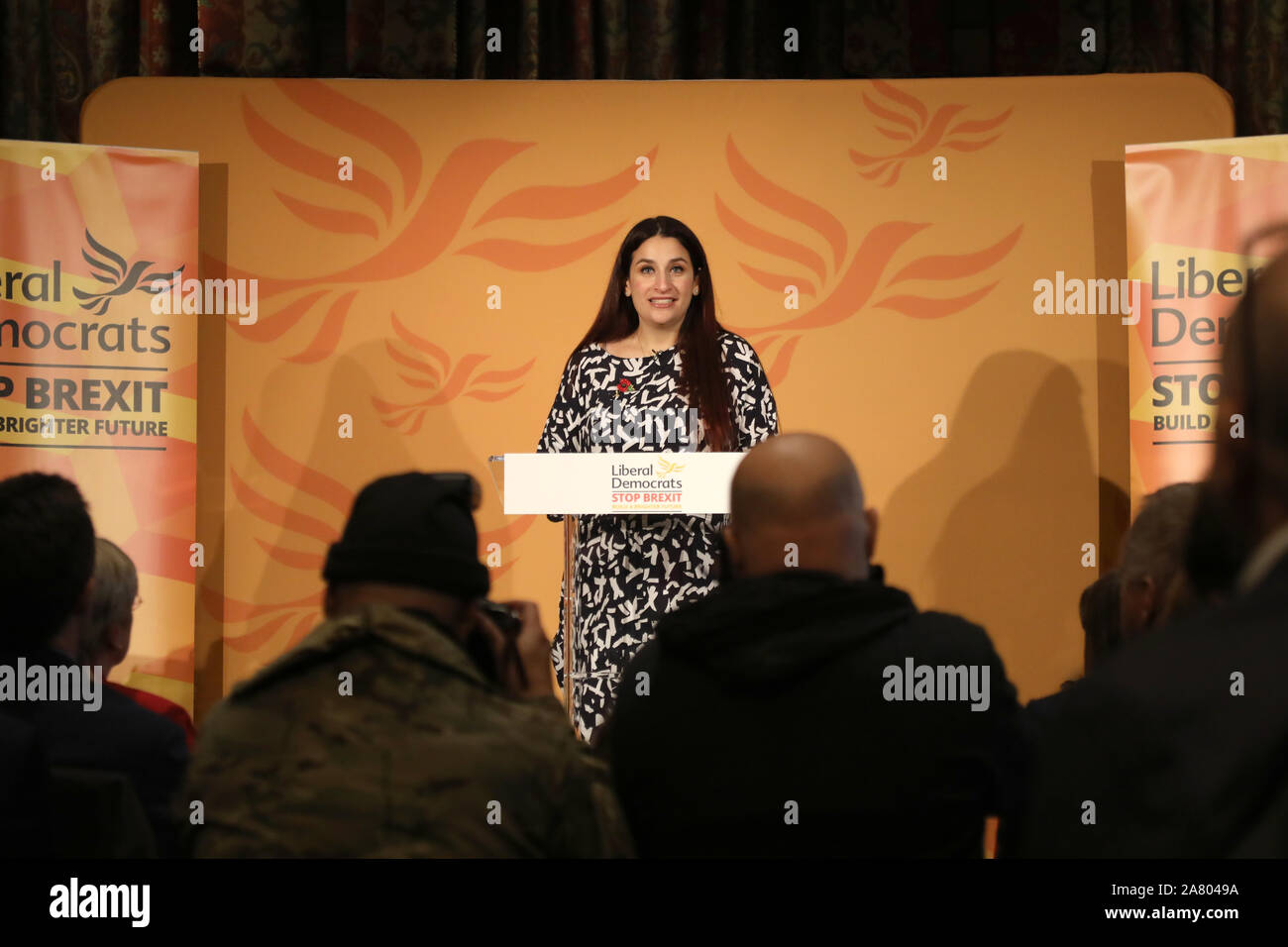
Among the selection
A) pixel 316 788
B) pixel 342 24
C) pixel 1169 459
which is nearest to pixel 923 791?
pixel 316 788

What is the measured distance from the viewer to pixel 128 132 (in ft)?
15.4

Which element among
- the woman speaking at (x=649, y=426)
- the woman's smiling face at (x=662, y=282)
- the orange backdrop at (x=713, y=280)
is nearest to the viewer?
the woman speaking at (x=649, y=426)

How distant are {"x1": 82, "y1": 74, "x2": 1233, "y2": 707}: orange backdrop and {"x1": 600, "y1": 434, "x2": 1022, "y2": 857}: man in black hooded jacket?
334 centimetres

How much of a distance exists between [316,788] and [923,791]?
2.33 feet

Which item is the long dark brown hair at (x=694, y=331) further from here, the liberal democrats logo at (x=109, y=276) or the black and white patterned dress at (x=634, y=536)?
the liberal democrats logo at (x=109, y=276)

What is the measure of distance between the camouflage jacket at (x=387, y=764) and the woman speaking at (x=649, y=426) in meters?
2.39

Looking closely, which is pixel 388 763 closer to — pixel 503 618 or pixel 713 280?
pixel 503 618

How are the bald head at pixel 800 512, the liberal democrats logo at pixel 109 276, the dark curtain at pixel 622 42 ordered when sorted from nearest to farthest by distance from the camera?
the bald head at pixel 800 512 → the liberal democrats logo at pixel 109 276 → the dark curtain at pixel 622 42

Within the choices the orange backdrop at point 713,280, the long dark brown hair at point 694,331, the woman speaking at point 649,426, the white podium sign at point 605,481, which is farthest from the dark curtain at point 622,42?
the white podium sign at point 605,481

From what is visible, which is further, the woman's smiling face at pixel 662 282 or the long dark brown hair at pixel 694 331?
the woman's smiling face at pixel 662 282

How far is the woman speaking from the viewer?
386cm

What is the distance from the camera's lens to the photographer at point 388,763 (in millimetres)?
1369

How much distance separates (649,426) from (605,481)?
0.28 meters
